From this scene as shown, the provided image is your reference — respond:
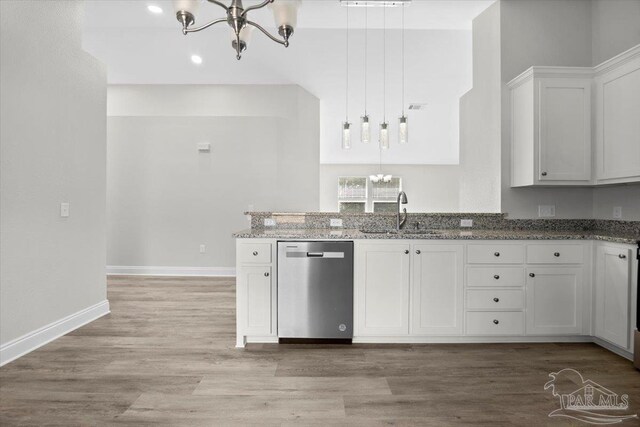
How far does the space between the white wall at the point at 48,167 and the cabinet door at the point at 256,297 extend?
161 cm

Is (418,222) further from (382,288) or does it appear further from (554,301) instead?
(554,301)

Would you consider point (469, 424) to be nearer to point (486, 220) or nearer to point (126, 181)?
point (486, 220)

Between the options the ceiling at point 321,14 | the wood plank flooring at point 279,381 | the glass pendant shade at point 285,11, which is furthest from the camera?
the ceiling at point 321,14

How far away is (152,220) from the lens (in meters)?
5.55

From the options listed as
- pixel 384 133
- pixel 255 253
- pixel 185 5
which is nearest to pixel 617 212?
pixel 384 133

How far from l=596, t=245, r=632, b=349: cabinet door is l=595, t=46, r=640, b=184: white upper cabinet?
2.00ft

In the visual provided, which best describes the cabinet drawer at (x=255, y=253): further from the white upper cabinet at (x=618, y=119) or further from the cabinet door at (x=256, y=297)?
the white upper cabinet at (x=618, y=119)

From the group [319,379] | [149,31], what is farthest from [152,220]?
[319,379]

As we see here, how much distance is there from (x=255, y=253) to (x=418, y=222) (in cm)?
155

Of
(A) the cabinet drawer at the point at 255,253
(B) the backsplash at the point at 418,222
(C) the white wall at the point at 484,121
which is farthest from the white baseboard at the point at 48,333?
(C) the white wall at the point at 484,121

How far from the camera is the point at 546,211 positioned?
3309 mm

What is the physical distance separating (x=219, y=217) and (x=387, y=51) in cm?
347

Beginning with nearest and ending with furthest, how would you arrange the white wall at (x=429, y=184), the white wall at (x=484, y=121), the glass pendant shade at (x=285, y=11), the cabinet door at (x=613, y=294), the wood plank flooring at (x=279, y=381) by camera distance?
the wood plank flooring at (x=279, y=381) → the glass pendant shade at (x=285, y=11) → the cabinet door at (x=613, y=294) → the white wall at (x=484, y=121) → the white wall at (x=429, y=184)
